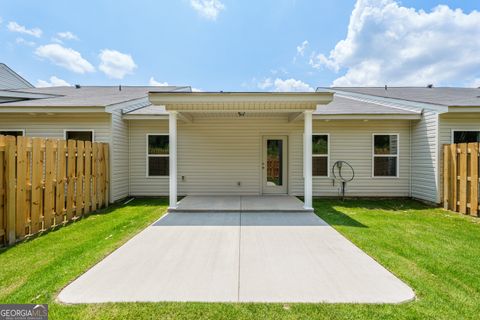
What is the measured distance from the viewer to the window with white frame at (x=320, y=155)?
915 cm

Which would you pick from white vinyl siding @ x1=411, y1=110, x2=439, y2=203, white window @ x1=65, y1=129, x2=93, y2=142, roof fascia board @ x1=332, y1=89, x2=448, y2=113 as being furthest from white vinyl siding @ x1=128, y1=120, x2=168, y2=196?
white vinyl siding @ x1=411, y1=110, x2=439, y2=203

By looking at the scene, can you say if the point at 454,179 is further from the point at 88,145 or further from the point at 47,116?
the point at 47,116

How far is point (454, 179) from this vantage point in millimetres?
7105

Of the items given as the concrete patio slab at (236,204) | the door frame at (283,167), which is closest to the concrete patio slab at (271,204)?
the concrete patio slab at (236,204)

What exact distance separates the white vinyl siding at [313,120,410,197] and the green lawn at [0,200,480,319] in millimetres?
2061

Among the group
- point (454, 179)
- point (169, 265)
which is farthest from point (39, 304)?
point (454, 179)

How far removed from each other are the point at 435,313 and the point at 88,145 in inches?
302

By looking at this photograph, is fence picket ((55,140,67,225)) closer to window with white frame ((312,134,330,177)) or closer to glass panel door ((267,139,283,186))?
glass panel door ((267,139,283,186))

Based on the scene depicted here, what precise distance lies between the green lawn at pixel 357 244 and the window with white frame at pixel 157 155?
7.92 feet

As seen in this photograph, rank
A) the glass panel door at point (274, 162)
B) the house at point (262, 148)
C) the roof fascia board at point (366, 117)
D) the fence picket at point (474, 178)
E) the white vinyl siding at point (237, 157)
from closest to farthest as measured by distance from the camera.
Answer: the fence picket at point (474, 178)
the roof fascia board at point (366, 117)
the house at point (262, 148)
the white vinyl siding at point (237, 157)
the glass panel door at point (274, 162)

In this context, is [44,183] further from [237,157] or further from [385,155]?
[385,155]

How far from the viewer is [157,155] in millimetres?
9250

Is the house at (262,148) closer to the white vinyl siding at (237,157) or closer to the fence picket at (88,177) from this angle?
the white vinyl siding at (237,157)

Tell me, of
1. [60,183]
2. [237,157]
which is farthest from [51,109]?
[237,157]
